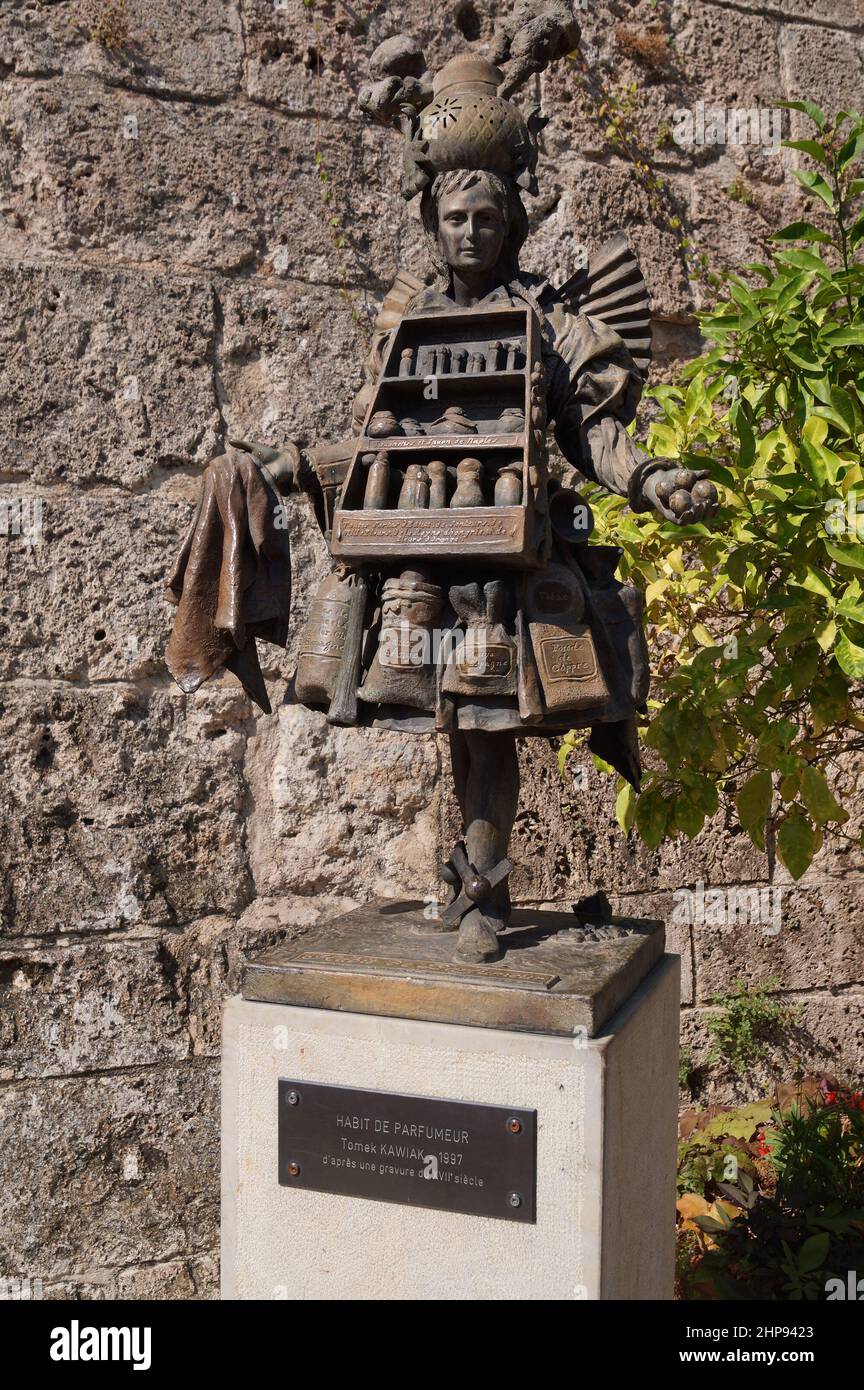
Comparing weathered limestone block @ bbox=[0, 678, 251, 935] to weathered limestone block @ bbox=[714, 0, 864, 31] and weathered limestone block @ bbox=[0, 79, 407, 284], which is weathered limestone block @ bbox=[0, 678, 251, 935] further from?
weathered limestone block @ bbox=[714, 0, 864, 31]

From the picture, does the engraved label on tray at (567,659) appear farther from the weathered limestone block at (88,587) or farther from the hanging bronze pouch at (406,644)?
the weathered limestone block at (88,587)

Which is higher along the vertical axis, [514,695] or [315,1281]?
[514,695]

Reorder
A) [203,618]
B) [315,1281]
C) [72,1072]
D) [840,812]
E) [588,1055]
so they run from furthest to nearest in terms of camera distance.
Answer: [72,1072], [840,812], [203,618], [315,1281], [588,1055]

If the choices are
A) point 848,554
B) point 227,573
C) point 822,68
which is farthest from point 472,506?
point 822,68

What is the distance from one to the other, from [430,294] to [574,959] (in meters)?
1.25

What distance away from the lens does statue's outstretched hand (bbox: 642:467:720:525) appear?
1.89m

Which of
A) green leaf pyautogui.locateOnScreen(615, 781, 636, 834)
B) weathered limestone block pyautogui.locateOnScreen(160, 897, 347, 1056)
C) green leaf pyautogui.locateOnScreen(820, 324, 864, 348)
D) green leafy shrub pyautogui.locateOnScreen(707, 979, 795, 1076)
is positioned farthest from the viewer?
green leafy shrub pyautogui.locateOnScreen(707, 979, 795, 1076)

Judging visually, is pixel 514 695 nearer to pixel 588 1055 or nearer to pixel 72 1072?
pixel 588 1055

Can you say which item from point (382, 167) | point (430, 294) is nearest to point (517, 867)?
point (430, 294)

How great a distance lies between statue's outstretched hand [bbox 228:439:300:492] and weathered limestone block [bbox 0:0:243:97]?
1.47m

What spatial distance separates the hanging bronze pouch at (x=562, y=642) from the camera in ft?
6.53

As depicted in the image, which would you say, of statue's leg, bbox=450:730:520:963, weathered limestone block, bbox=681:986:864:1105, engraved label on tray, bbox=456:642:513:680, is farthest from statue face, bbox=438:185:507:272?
weathered limestone block, bbox=681:986:864:1105

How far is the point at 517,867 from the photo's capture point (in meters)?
3.23

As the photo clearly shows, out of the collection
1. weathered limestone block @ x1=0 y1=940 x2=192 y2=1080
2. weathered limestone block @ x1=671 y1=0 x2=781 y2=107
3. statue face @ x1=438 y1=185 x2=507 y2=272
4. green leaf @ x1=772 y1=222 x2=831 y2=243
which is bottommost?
weathered limestone block @ x1=0 y1=940 x2=192 y2=1080
